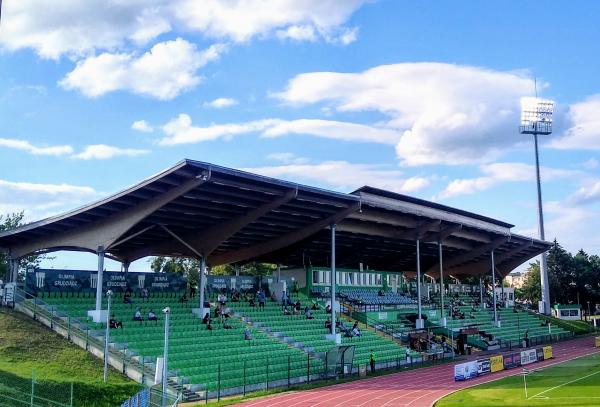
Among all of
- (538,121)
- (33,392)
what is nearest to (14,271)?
(33,392)

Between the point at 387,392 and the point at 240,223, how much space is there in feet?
46.0

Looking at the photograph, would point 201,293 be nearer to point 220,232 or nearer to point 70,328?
point 220,232

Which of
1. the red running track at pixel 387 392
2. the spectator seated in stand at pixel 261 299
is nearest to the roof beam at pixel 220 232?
the spectator seated in stand at pixel 261 299

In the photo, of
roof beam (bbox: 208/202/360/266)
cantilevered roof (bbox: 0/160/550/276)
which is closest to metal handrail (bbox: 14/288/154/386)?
cantilevered roof (bbox: 0/160/550/276)

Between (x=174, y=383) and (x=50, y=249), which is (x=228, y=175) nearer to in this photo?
(x=174, y=383)

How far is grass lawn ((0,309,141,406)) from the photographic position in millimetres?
23625

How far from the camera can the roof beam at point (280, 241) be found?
4484 cm

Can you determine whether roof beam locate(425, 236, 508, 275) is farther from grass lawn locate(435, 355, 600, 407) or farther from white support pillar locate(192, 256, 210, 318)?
white support pillar locate(192, 256, 210, 318)

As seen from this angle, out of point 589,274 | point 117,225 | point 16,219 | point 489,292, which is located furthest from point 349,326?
point 589,274

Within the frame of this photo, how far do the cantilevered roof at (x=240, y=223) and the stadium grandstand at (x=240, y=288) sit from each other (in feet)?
0.37

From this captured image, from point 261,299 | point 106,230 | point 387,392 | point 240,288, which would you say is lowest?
point 387,392

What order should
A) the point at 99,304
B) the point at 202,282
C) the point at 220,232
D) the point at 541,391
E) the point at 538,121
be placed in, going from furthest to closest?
the point at 538,121
the point at 220,232
the point at 202,282
the point at 99,304
the point at 541,391

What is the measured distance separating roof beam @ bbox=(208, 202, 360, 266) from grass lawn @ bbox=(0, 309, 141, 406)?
19.5 m

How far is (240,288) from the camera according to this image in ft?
162
